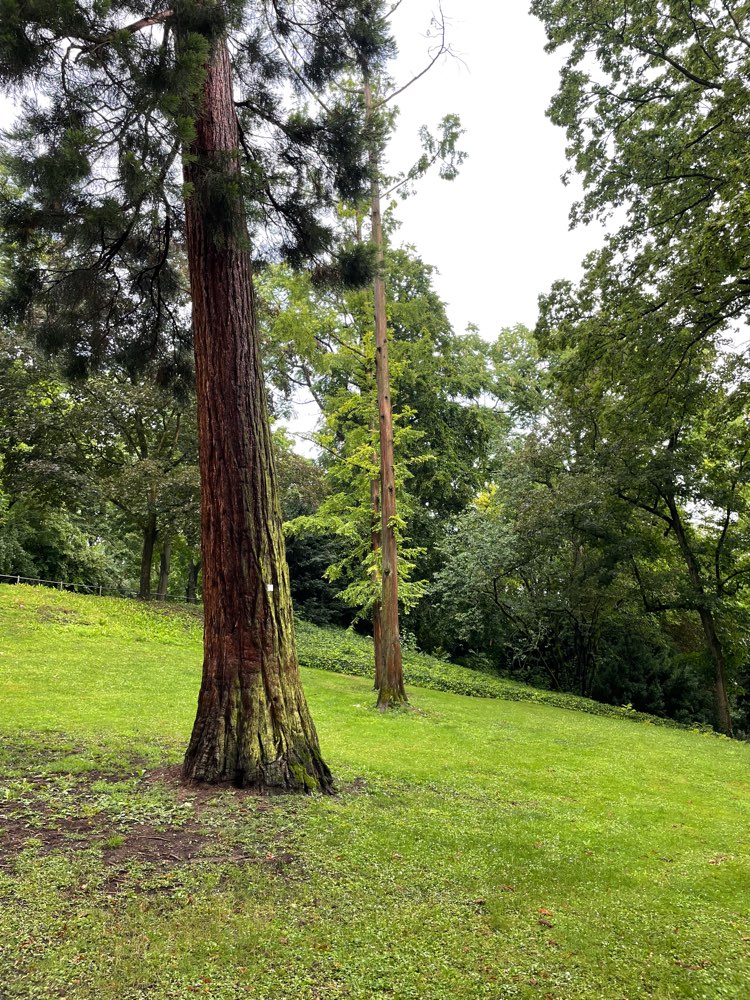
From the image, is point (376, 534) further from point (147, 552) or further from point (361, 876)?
point (361, 876)

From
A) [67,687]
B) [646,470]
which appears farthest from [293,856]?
[646,470]

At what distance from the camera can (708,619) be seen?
51.3ft

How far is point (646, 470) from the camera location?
594 inches

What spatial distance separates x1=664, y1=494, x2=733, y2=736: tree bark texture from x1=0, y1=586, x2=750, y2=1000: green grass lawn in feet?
32.3

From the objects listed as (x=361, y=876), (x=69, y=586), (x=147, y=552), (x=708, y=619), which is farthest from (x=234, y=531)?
(x=69, y=586)

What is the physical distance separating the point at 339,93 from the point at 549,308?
4.80m

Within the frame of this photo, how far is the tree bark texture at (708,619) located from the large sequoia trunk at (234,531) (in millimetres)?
13782

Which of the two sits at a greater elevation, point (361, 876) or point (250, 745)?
point (250, 745)

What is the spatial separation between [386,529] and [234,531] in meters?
5.96

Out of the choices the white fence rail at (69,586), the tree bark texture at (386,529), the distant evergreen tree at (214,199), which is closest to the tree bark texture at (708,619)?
the tree bark texture at (386,529)

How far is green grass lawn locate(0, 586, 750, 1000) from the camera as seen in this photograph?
219 cm

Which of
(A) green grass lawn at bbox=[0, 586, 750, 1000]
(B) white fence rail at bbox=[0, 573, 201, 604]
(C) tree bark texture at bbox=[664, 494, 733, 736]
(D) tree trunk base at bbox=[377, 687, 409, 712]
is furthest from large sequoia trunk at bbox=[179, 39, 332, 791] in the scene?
(B) white fence rail at bbox=[0, 573, 201, 604]

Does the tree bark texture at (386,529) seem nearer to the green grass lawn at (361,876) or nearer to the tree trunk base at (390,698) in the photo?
the tree trunk base at (390,698)

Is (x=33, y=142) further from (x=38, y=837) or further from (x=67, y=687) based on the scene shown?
(x=67, y=687)
